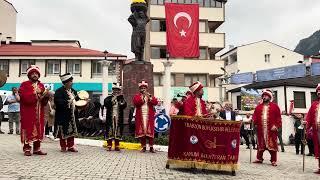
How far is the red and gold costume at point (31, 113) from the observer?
10211 mm

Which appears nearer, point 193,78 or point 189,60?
point 189,60

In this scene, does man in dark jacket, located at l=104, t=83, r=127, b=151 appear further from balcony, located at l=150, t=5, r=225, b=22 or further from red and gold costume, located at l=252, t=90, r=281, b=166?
balcony, located at l=150, t=5, r=225, b=22

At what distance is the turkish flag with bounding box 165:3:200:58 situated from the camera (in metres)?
40.0

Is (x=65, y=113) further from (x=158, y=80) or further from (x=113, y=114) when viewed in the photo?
(x=158, y=80)

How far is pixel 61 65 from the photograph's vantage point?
155 feet

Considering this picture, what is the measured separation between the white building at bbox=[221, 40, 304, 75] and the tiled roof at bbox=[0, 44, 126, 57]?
18.6m

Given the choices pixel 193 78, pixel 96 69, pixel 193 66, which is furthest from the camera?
pixel 193 78

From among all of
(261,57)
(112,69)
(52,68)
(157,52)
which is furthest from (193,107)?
(261,57)

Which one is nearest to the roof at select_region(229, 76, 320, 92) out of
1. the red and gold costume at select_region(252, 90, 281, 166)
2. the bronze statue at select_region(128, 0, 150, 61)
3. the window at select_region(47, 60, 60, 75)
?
the window at select_region(47, 60, 60, 75)

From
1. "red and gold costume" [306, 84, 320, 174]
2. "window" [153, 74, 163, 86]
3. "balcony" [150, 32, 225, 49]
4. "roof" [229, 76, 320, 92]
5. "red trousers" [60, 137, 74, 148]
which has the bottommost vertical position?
"red trousers" [60, 137, 74, 148]

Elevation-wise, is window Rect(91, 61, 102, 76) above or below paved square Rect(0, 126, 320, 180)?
above

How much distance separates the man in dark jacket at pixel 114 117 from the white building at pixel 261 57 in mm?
45660

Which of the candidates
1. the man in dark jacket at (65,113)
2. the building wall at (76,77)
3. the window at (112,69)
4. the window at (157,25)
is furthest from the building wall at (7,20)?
the man in dark jacket at (65,113)

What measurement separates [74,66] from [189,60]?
12.6 m
